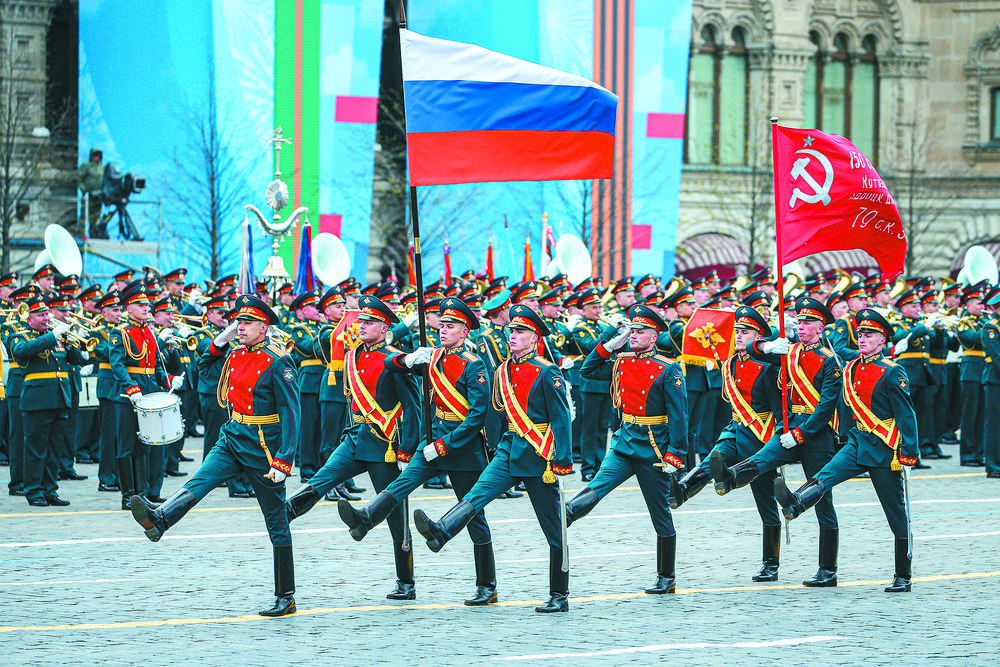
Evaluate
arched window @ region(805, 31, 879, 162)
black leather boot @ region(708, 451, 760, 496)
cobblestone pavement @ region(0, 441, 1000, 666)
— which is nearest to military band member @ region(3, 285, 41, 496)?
cobblestone pavement @ region(0, 441, 1000, 666)

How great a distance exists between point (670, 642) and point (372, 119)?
94.7ft

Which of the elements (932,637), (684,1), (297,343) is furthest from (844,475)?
(684,1)

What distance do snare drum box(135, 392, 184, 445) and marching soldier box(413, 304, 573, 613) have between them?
4839 millimetres

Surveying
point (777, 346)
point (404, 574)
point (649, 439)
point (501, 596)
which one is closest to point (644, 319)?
point (649, 439)

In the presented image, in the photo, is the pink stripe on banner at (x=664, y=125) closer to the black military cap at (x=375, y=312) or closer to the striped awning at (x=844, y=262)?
the striped awning at (x=844, y=262)

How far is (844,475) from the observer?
34.6 feet

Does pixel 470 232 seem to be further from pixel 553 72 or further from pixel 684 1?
pixel 553 72

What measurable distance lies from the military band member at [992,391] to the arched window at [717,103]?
83.4 ft

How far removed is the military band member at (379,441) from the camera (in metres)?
10.0

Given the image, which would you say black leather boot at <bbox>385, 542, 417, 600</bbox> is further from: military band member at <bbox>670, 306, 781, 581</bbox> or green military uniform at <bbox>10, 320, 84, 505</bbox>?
green military uniform at <bbox>10, 320, 84, 505</bbox>

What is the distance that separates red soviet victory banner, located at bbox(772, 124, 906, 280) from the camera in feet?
40.1

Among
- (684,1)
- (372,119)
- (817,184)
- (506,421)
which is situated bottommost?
(506,421)

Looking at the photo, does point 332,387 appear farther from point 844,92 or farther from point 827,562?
point 844,92

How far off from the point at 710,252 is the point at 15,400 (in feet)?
96.8
